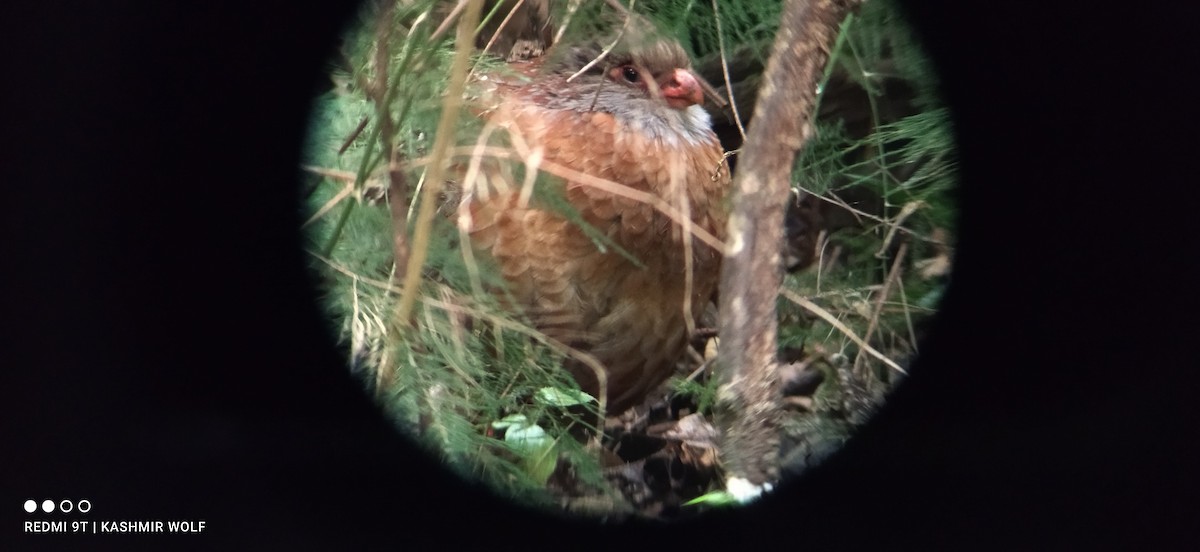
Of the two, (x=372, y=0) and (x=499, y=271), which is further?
(x=499, y=271)

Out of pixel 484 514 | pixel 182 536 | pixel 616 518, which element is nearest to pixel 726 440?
pixel 616 518

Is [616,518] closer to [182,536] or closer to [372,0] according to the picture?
[182,536]

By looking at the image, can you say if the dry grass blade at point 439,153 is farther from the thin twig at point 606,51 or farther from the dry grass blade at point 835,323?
the dry grass blade at point 835,323

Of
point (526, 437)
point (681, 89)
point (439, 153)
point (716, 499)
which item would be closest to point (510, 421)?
point (526, 437)

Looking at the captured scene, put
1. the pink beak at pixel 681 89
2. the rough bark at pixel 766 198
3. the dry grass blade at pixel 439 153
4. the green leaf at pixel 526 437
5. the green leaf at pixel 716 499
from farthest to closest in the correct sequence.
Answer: the pink beak at pixel 681 89, the green leaf at pixel 526 437, the green leaf at pixel 716 499, the rough bark at pixel 766 198, the dry grass blade at pixel 439 153

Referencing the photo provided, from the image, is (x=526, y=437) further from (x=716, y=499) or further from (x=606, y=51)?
(x=606, y=51)

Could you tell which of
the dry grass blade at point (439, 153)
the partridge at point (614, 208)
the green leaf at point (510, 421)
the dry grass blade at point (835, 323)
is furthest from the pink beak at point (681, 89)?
the green leaf at point (510, 421)
